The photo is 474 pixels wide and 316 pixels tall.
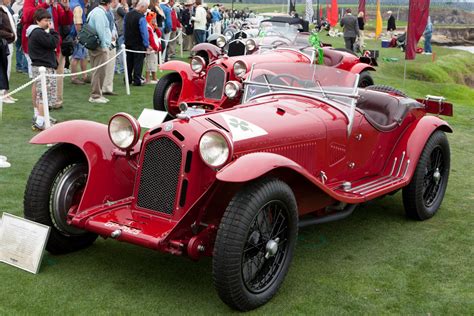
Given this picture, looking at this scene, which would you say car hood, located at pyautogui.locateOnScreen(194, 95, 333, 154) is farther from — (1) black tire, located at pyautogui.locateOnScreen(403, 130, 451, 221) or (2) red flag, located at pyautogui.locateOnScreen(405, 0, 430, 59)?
(2) red flag, located at pyautogui.locateOnScreen(405, 0, 430, 59)

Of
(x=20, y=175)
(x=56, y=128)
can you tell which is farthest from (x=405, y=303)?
(x=20, y=175)

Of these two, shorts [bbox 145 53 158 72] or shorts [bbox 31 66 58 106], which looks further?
shorts [bbox 145 53 158 72]

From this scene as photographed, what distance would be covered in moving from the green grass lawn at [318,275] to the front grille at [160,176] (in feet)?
1.72

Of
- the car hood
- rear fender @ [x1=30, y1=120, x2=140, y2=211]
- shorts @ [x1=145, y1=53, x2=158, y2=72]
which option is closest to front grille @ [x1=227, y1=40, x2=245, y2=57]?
shorts @ [x1=145, y1=53, x2=158, y2=72]

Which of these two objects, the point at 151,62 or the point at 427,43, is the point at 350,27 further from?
the point at 151,62

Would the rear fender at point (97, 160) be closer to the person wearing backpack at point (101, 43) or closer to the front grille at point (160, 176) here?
the front grille at point (160, 176)

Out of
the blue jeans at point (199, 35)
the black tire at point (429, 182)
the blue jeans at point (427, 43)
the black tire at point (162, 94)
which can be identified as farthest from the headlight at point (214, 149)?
the blue jeans at point (427, 43)

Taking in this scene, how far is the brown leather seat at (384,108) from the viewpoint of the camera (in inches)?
228

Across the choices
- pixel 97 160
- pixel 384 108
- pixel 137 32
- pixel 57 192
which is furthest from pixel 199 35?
pixel 57 192

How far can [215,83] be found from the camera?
9.04 m

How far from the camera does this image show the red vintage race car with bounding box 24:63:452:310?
3.86 metres

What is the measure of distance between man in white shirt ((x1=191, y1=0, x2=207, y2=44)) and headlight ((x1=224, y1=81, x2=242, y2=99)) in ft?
32.8

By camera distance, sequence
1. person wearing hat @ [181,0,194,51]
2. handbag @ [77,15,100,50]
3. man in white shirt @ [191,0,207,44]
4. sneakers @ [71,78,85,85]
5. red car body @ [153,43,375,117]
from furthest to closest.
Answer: person wearing hat @ [181,0,194,51] → man in white shirt @ [191,0,207,44] → sneakers @ [71,78,85,85] → handbag @ [77,15,100,50] → red car body @ [153,43,375,117]

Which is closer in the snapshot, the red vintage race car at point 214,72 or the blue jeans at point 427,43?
the red vintage race car at point 214,72
